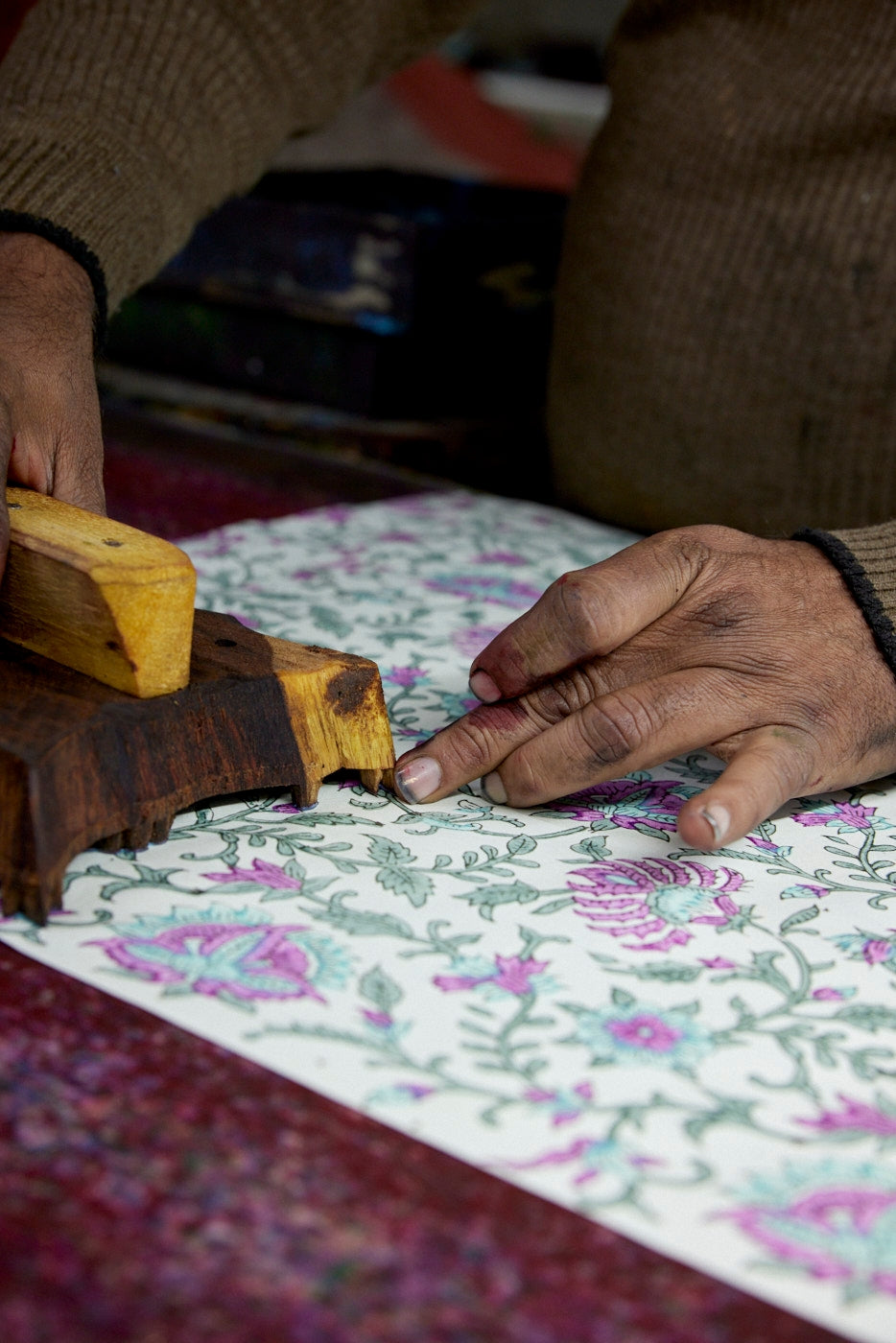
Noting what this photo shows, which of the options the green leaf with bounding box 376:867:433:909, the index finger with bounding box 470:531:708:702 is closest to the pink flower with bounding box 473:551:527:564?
the index finger with bounding box 470:531:708:702

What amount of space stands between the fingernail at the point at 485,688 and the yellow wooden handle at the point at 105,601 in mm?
182

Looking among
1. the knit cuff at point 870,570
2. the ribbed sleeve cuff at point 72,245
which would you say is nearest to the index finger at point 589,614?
the knit cuff at point 870,570

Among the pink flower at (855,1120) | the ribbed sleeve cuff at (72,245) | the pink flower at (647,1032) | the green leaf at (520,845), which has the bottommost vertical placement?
the green leaf at (520,845)

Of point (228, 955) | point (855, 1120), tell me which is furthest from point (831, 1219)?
point (228, 955)

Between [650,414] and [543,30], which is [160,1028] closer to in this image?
[650,414]

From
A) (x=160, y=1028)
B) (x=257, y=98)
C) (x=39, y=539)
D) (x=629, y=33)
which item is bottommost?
(x=160, y=1028)

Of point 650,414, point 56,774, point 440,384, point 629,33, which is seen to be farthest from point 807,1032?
point 440,384

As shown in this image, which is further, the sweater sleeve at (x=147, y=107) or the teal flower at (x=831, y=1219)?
the sweater sleeve at (x=147, y=107)

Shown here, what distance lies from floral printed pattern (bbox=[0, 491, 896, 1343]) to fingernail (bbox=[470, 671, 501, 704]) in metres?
0.07

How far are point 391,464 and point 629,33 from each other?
0.62 meters

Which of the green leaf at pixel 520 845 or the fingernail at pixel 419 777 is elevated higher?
the fingernail at pixel 419 777

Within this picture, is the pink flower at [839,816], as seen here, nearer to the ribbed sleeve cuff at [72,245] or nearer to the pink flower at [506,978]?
the pink flower at [506,978]

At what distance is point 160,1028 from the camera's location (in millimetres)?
547

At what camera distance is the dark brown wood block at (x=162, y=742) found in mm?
598
